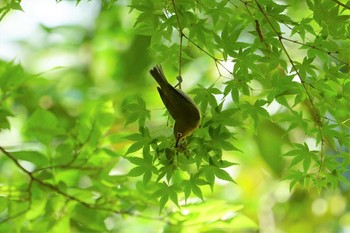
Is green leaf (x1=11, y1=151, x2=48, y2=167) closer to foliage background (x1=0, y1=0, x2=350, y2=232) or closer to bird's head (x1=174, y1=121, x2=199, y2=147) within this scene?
foliage background (x1=0, y1=0, x2=350, y2=232)

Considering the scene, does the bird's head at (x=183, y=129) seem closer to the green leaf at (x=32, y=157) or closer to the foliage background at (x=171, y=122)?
the foliage background at (x=171, y=122)

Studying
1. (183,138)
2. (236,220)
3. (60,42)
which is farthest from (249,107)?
(60,42)

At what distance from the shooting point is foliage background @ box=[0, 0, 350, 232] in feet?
2.38

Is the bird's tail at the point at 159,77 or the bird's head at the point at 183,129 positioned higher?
the bird's tail at the point at 159,77

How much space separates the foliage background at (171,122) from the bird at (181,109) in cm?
4

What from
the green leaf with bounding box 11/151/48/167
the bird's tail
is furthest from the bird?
the green leaf with bounding box 11/151/48/167

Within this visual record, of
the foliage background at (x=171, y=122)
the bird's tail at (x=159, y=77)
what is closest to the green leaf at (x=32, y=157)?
the foliage background at (x=171, y=122)

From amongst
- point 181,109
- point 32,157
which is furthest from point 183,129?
point 32,157

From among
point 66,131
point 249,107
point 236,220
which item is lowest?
point 236,220

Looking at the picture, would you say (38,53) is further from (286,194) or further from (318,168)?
(318,168)

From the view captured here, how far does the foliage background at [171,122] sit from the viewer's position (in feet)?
2.38

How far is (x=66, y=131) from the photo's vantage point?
1069mm

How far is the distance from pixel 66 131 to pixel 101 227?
19 cm

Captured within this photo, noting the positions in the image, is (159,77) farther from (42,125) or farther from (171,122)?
(42,125)
